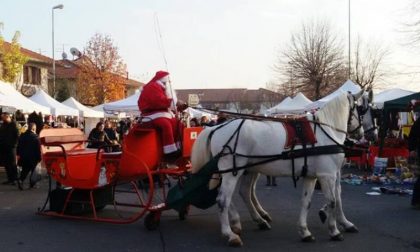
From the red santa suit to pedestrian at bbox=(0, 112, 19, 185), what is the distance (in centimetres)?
705

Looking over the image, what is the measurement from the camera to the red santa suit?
8.22 meters

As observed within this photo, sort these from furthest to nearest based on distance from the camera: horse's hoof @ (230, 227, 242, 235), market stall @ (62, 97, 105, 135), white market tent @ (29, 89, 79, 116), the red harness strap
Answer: market stall @ (62, 97, 105, 135)
white market tent @ (29, 89, 79, 116)
horse's hoof @ (230, 227, 242, 235)
the red harness strap

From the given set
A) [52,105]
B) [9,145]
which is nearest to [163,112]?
[9,145]

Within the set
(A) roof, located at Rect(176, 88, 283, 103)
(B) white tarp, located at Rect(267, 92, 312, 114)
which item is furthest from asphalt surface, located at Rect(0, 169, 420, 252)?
(A) roof, located at Rect(176, 88, 283, 103)

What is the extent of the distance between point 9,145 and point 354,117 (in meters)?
9.71

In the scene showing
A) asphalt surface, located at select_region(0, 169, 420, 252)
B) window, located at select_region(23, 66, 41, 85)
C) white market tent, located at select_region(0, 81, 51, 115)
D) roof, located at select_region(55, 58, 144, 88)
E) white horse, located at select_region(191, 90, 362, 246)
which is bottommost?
asphalt surface, located at select_region(0, 169, 420, 252)

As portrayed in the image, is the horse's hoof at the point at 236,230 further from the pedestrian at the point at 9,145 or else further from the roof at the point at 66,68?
the roof at the point at 66,68

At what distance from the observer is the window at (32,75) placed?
162ft

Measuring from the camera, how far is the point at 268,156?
7.27 meters

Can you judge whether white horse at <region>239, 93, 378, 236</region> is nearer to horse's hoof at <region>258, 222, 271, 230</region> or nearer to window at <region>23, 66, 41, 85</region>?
horse's hoof at <region>258, 222, 271, 230</region>

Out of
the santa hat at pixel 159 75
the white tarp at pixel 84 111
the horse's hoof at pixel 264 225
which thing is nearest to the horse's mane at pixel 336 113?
→ the horse's hoof at pixel 264 225

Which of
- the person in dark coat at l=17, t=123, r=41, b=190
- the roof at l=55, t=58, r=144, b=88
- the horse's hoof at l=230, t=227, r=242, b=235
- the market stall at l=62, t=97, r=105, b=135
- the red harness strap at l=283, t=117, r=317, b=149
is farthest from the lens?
the roof at l=55, t=58, r=144, b=88

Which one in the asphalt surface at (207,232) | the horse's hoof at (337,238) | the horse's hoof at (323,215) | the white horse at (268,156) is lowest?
the asphalt surface at (207,232)

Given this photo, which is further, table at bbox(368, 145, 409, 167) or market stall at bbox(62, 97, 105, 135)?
market stall at bbox(62, 97, 105, 135)
